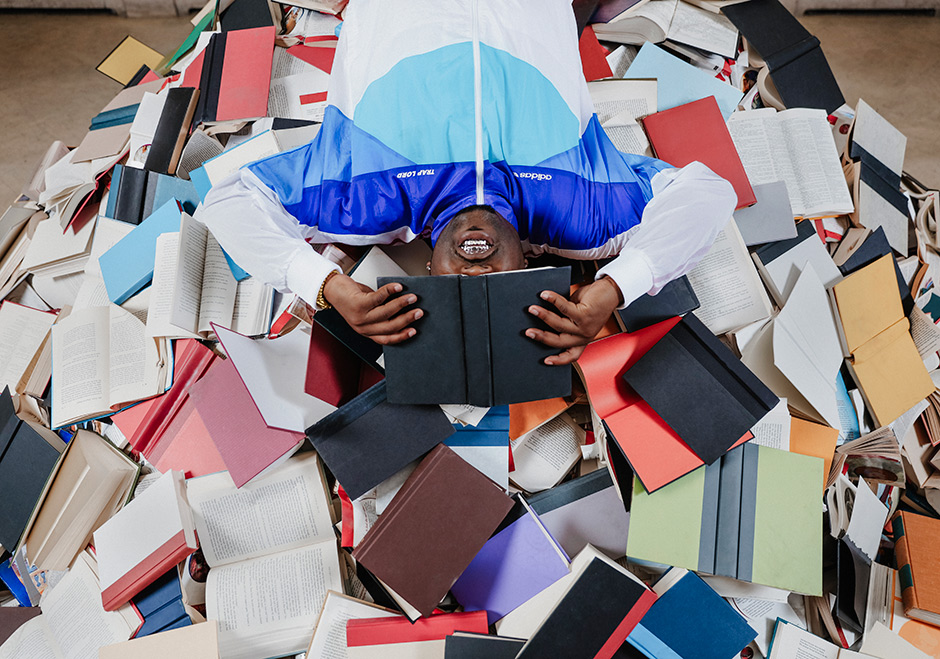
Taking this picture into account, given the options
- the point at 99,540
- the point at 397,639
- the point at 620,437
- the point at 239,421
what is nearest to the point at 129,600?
the point at 99,540

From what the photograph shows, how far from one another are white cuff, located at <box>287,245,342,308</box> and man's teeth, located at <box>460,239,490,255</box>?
32cm

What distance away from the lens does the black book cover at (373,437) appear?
57.3 inches

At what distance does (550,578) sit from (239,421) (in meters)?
0.79

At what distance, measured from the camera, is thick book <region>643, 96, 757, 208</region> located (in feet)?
6.58

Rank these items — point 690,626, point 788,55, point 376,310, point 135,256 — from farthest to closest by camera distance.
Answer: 1. point 788,55
2. point 135,256
3. point 690,626
4. point 376,310

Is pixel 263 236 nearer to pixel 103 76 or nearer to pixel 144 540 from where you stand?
pixel 144 540

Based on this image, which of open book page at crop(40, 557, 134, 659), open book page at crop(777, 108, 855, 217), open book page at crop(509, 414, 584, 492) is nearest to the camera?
open book page at crop(40, 557, 134, 659)

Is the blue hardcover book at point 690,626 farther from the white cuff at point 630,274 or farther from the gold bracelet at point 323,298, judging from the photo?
the gold bracelet at point 323,298


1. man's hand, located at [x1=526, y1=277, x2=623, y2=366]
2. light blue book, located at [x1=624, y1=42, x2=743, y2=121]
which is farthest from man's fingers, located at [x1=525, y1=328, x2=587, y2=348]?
light blue book, located at [x1=624, y1=42, x2=743, y2=121]

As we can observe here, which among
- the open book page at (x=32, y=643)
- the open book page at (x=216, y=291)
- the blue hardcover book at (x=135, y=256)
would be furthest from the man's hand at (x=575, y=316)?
the open book page at (x=32, y=643)

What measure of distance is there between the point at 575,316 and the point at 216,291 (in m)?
1.03

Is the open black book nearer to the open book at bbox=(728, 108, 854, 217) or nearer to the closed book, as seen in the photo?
the closed book

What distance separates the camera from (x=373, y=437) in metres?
1.48

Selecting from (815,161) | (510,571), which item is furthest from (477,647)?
(815,161)
